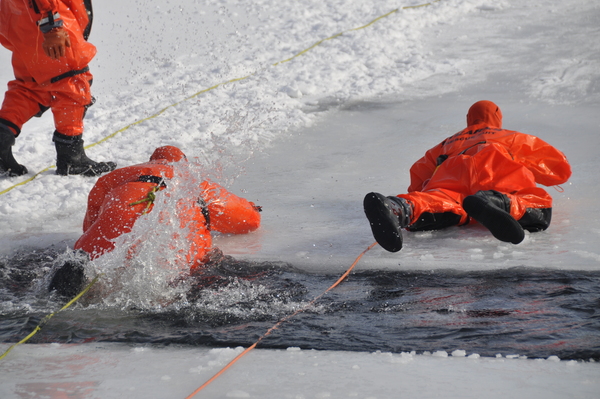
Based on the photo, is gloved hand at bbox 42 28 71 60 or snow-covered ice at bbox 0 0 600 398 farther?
gloved hand at bbox 42 28 71 60

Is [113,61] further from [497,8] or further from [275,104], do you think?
[497,8]

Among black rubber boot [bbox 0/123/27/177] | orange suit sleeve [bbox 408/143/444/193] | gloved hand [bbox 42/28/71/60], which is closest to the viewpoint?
orange suit sleeve [bbox 408/143/444/193]

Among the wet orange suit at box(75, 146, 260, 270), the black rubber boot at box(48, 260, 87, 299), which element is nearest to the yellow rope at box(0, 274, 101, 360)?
the black rubber boot at box(48, 260, 87, 299)

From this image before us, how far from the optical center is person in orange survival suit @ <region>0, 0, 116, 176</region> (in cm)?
394

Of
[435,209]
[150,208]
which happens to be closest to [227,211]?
[150,208]

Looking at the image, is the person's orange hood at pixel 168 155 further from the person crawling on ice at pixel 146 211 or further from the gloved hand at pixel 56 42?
the gloved hand at pixel 56 42

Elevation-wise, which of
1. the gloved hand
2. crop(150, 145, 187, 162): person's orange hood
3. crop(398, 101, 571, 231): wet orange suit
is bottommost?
crop(398, 101, 571, 231): wet orange suit

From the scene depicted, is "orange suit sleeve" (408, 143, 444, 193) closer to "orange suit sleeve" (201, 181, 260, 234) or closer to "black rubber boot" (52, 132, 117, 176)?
"orange suit sleeve" (201, 181, 260, 234)

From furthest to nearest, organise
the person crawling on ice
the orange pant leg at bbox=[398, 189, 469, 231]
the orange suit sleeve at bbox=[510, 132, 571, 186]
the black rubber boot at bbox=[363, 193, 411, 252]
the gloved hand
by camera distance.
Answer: the gloved hand, the orange suit sleeve at bbox=[510, 132, 571, 186], the orange pant leg at bbox=[398, 189, 469, 231], the black rubber boot at bbox=[363, 193, 411, 252], the person crawling on ice

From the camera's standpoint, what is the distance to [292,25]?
298 inches

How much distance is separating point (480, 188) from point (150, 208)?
5.44ft

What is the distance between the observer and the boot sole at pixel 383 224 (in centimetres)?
276

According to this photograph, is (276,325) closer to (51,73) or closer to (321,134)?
(51,73)

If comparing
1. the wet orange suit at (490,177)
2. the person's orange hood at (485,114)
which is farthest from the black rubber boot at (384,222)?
the person's orange hood at (485,114)
